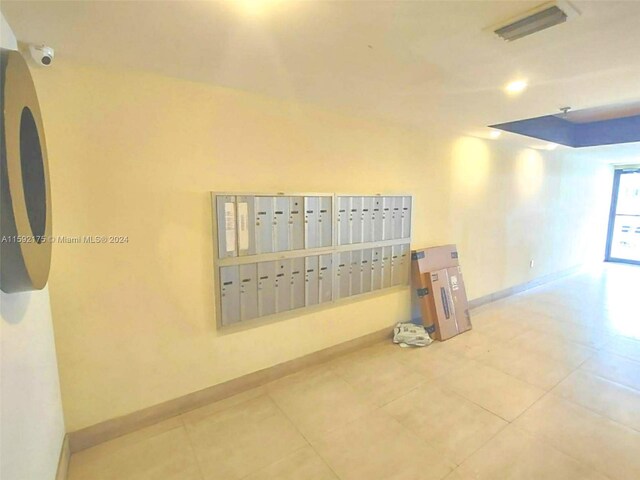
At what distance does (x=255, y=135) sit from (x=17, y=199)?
1.50 metres

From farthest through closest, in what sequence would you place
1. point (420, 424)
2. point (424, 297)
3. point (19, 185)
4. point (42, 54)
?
point (424, 297) → point (420, 424) → point (42, 54) → point (19, 185)

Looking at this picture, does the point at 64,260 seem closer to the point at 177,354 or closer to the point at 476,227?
the point at 177,354

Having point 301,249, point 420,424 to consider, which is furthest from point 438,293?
point 301,249

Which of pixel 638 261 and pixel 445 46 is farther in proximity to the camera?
pixel 638 261

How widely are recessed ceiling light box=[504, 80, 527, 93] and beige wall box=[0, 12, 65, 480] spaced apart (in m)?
2.64

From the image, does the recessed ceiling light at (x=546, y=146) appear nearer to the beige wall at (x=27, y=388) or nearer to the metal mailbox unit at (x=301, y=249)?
the metal mailbox unit at (x=301, y=249)

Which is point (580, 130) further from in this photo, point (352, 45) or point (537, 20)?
point (352, 45)

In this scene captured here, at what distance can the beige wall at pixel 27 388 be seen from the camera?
107 centimetres

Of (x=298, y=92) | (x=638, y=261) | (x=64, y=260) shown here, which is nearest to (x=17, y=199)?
(x=64, y=260)

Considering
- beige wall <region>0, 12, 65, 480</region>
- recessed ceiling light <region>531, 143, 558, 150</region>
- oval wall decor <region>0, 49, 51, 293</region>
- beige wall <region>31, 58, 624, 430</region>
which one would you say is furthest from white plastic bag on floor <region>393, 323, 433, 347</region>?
recessed ceiling light <region>531, 143, 558, 150</region>

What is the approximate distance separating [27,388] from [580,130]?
627 centimetres

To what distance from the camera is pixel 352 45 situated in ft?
5.05

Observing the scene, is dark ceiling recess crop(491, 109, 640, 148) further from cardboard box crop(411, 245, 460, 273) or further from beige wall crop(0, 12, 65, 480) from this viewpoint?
beige wall crop(0, 12, 65, 480)

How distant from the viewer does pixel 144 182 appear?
1942mm
